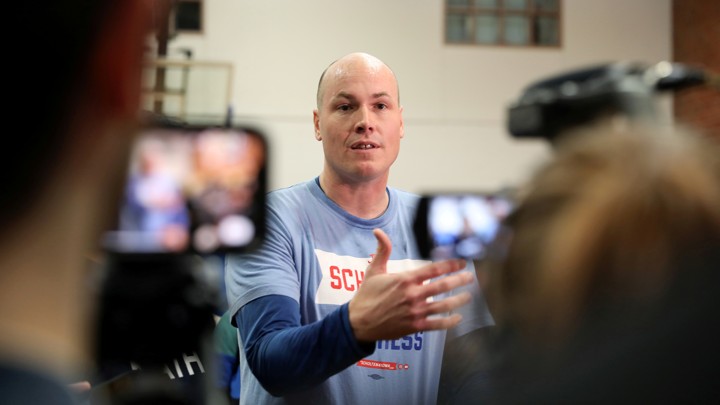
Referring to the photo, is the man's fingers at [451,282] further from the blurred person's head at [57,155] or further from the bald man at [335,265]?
the blurred person's head at [57,155]

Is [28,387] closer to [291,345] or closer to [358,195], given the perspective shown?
[291,345]

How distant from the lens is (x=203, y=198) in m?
0.79

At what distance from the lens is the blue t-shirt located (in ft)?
4.35

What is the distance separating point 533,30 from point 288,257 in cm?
574

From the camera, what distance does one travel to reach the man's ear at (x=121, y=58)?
1.14ft

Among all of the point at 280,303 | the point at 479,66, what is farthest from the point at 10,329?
the point at 479,66

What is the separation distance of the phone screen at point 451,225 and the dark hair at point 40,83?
583mm

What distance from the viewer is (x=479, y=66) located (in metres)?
6.33

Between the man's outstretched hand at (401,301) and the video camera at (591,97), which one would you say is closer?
the video camera at (591,97)

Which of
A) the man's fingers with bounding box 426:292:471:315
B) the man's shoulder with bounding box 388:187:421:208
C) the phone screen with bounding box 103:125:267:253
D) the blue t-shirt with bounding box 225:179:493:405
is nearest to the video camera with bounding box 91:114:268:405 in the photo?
the phone screen with bounding box 103:125:267:253

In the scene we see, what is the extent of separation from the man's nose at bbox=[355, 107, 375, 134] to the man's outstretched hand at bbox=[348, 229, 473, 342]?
0.34m

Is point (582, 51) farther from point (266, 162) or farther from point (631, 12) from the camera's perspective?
point (266, 162)

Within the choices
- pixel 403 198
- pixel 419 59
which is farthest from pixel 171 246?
pixel 419 59

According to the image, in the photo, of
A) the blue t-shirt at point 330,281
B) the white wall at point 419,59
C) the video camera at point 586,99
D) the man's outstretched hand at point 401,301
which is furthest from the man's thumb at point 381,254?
the white wall at point 419,59
